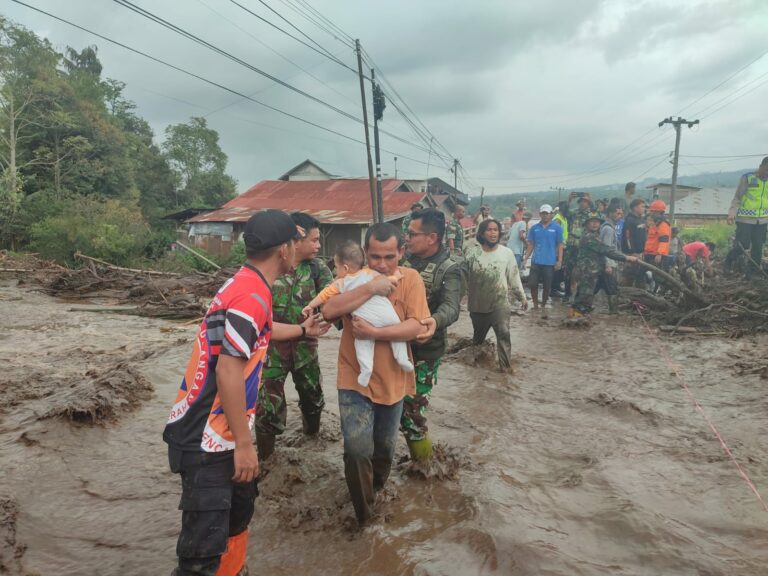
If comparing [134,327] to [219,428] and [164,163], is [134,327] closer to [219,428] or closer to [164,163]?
[219,428]

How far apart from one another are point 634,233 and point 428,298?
343 inches

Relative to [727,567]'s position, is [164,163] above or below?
above

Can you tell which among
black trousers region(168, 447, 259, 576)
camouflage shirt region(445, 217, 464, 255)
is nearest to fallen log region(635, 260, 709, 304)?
camouflage shirt region(445, 217, 464, 255)

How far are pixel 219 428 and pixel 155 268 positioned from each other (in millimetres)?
19763

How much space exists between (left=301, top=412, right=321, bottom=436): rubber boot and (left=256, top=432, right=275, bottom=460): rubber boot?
535 mm

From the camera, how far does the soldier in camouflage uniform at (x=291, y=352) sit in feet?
11.7

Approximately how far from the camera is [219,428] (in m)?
2.00

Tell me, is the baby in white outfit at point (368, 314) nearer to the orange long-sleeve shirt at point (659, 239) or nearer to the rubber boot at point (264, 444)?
the rubber boot at point (264, 444)

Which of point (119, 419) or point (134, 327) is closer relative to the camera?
point (119, 419)

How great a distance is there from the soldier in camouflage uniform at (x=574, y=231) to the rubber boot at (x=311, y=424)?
7.66 m

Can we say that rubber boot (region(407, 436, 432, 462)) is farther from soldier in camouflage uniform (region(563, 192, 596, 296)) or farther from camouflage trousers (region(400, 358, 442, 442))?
soldier in camouflage uniform (region(563, 192, 596, 296))

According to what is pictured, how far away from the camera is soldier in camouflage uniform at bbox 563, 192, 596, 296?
1088 centimetres

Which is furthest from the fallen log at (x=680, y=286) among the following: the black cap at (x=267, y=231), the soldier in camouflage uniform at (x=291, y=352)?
the black cap at (x=267, y=231)

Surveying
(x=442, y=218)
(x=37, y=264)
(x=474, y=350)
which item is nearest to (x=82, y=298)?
(x=37, y=264)
